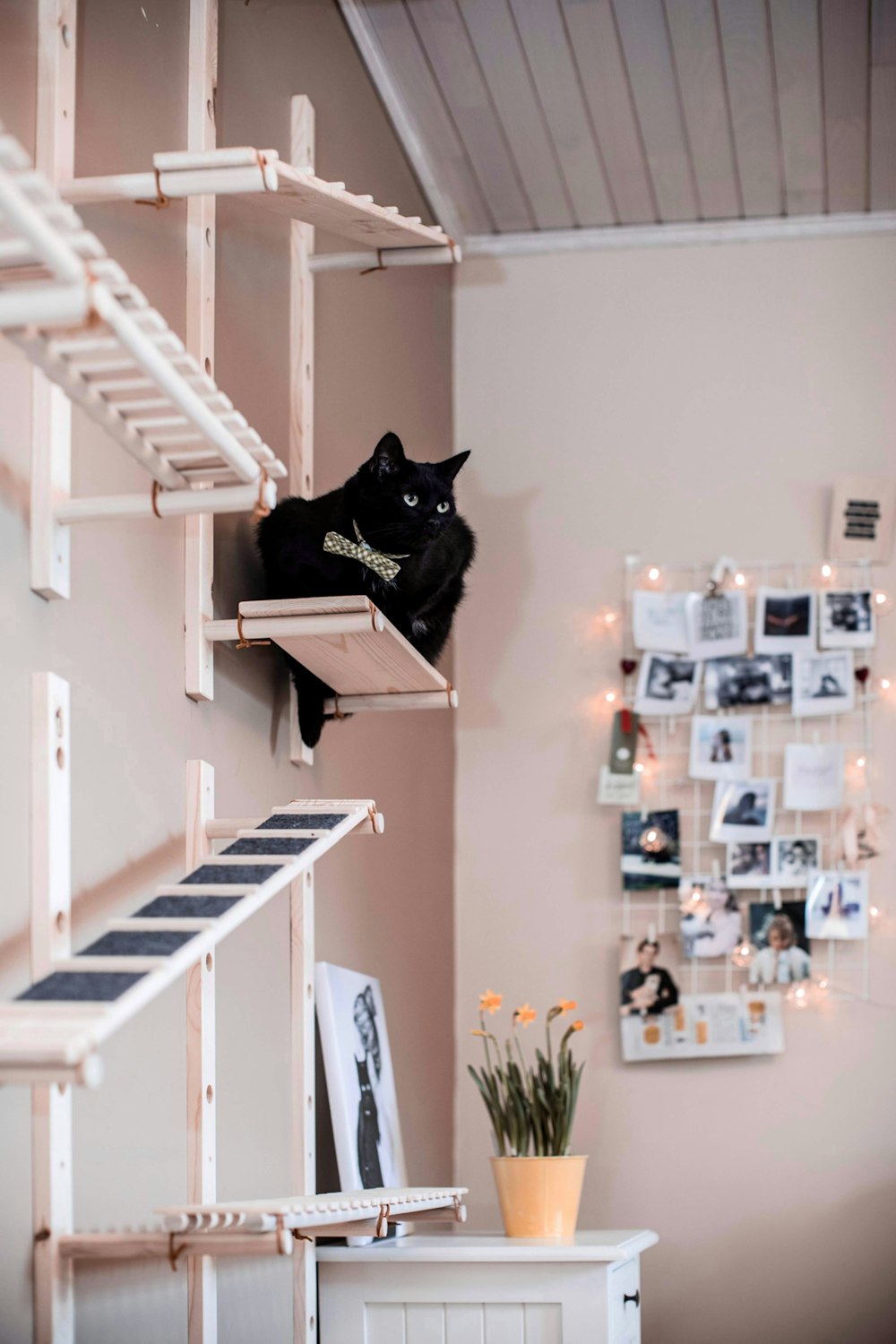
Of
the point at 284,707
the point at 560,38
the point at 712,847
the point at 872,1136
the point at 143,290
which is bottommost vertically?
the point at 872,1136

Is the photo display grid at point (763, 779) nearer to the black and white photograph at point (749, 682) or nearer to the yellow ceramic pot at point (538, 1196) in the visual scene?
the black and white photograph at point (749, 682)

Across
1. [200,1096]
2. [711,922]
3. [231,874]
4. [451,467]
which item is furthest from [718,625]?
[231,874]

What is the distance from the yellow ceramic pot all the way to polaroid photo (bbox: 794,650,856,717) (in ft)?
3.69

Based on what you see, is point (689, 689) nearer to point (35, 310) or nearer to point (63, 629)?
point (63, 629)

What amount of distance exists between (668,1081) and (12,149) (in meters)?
2.45

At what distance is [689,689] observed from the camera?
304cm

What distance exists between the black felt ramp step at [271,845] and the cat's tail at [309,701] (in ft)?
1.77

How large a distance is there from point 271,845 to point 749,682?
6.04 ft

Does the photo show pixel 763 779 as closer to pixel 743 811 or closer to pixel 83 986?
pixel 743 811

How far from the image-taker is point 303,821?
149 centimetres

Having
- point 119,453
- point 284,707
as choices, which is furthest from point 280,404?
point 119,453

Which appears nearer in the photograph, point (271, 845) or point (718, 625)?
point (271, 845)

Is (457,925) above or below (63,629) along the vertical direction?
below

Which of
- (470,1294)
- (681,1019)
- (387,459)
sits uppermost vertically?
(387,459)
